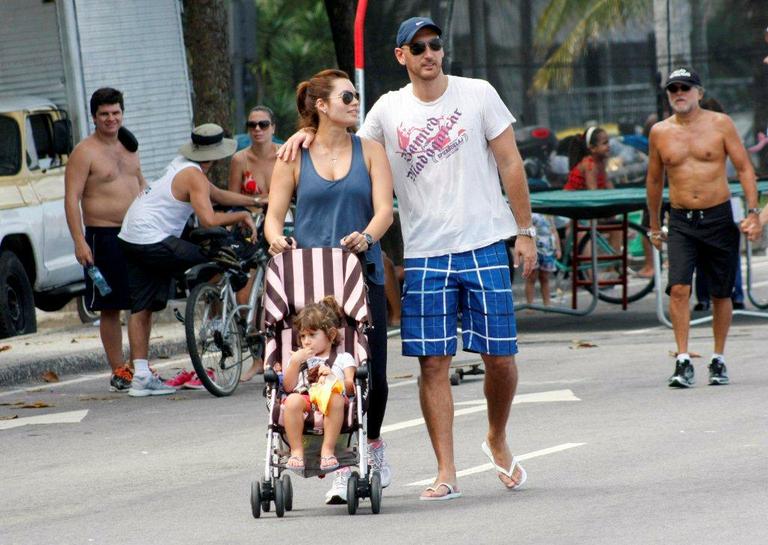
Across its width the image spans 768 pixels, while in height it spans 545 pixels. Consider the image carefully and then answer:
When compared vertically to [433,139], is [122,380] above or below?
below

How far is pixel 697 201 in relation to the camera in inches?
487

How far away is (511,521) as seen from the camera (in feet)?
24.5

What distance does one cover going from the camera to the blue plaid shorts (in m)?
8.15

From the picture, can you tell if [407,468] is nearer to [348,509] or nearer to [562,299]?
[348,509]

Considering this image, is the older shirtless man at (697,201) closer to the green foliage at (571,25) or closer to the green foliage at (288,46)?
the green foliage at (571,25)

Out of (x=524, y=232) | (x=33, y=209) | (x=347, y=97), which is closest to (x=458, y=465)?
(x=524, y=232)

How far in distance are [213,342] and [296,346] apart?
4.93 metres

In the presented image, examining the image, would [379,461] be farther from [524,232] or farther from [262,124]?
[262,124]

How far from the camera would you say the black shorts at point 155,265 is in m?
13.1

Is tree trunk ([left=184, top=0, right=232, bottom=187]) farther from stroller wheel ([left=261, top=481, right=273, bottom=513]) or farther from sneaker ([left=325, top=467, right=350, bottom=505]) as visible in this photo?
stroller wheel ([left=261, top=481, right=273, bottom=513])

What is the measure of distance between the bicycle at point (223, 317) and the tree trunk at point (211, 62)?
5417 mm

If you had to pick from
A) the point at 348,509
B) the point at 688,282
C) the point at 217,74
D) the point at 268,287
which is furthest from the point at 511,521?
the point at 217,74

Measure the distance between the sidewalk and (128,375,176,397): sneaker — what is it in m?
1.74

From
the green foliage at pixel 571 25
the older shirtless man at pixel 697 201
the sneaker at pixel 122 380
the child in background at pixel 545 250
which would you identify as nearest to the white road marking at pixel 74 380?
the sneaker at pixel 122 380
